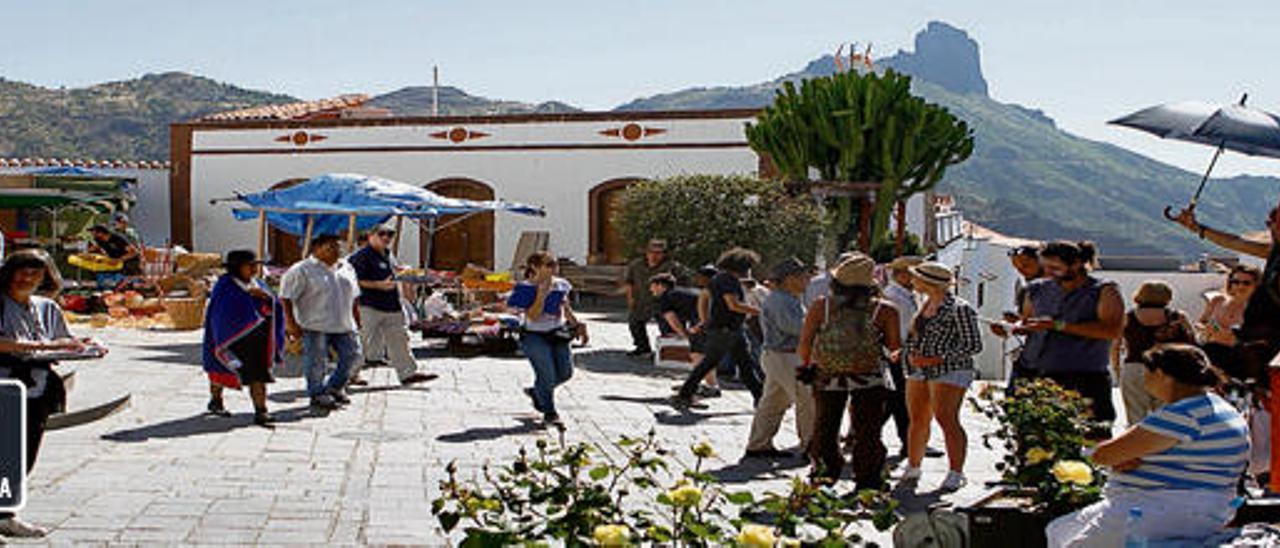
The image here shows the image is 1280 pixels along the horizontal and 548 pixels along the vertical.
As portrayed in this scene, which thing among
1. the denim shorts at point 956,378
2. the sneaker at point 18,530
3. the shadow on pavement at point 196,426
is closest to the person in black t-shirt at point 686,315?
the shadow on pavement at point 196,426

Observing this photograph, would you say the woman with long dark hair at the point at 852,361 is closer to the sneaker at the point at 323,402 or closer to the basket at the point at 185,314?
the sneaker at the point at 323,402

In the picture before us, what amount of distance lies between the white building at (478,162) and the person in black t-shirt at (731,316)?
631 inches

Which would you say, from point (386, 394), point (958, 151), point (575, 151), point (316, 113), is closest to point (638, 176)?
point (575, 151)

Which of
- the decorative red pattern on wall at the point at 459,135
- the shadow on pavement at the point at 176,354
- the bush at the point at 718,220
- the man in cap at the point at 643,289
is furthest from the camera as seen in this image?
the decorative red pattern on wall at the point at 459,135

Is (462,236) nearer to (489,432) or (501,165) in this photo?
(501,165)

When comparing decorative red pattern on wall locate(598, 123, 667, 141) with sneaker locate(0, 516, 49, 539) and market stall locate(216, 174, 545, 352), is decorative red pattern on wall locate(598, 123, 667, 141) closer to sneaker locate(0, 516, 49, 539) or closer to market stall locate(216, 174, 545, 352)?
market stall locate(216, 174, 545, 352)

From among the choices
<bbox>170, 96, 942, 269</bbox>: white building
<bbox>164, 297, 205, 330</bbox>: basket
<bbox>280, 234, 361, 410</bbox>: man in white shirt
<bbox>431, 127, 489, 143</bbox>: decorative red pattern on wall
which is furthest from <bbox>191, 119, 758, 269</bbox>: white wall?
<bbox>280, 234, 361, 410</bbox>: man in white shirt

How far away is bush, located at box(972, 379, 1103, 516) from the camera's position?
487 centimetres

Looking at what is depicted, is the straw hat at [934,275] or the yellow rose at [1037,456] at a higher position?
the straw hat at [934,275]

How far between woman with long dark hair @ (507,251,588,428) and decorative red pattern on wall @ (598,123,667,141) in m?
17.3

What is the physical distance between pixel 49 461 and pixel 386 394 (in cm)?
389

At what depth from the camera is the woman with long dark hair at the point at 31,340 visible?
632 centimetres

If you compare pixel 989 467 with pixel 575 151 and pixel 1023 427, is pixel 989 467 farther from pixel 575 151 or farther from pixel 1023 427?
pixel 575 151

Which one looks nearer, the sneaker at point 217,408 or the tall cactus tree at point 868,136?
the sneaker at point 217,408
